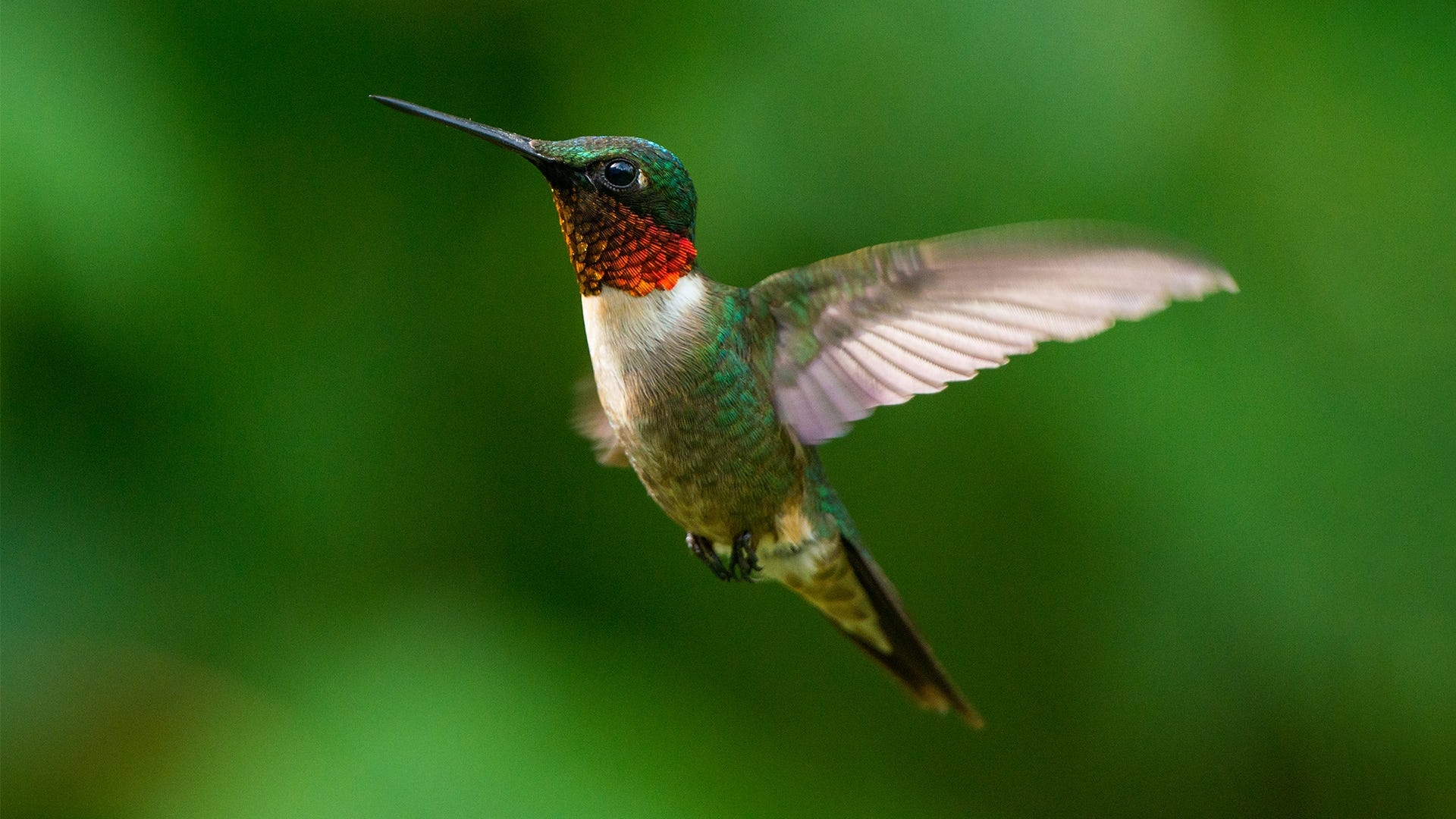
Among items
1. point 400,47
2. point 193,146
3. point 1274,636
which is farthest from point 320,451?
point 1274,636

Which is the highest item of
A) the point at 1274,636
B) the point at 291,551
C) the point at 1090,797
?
the point at 291,551

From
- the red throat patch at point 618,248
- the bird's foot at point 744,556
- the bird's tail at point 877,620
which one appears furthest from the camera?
the bird's tail at point 877,620

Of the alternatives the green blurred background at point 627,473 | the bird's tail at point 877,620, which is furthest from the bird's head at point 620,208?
the green blurred background at point 627,473

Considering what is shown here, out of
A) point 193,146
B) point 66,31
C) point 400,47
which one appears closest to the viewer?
point 66,31

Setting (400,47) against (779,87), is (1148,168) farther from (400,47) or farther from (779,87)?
(400,47)

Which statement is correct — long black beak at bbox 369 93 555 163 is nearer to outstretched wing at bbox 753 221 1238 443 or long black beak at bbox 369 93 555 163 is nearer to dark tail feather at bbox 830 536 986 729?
outstretched wing at bbox 753 221 1238 443

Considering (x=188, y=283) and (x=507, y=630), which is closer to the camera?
(x=188, y=283)

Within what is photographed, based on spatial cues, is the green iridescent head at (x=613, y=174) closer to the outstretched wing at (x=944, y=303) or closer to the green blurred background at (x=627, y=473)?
the outstretched wing at (x=944, y=303)
